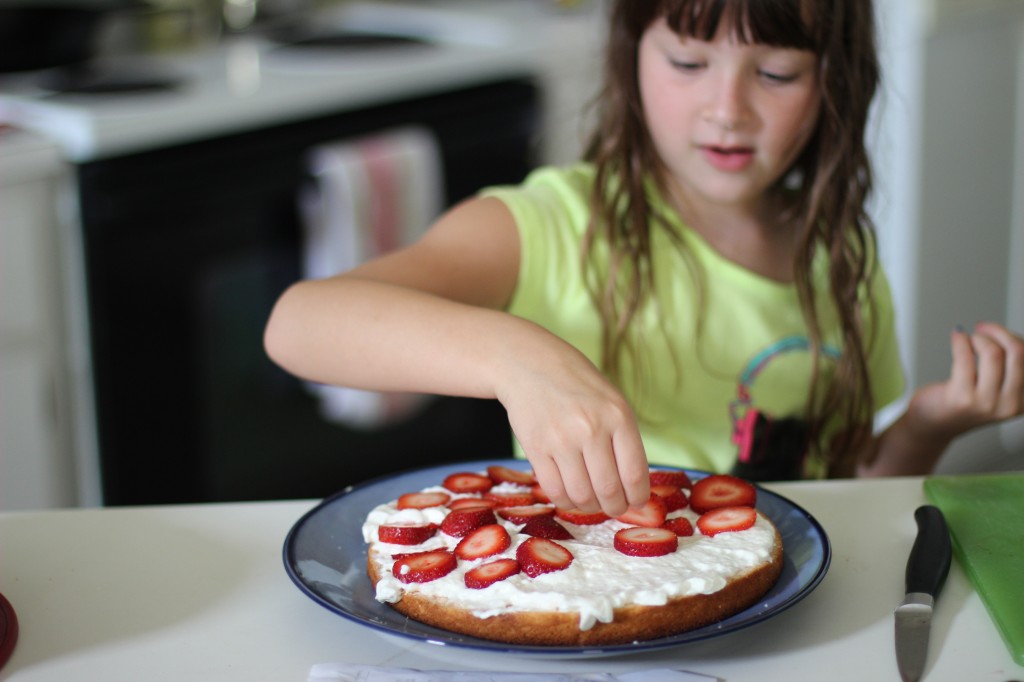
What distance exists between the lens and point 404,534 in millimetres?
834

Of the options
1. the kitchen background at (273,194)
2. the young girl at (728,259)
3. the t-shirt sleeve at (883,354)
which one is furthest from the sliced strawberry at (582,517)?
the kitchen background at (273,194)

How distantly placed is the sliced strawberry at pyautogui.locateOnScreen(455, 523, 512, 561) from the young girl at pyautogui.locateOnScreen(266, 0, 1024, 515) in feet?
1.03

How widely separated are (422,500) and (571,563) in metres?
0.15

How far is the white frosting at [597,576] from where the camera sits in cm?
75

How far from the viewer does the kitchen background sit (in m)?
2.04

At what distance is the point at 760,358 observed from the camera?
1.40 m

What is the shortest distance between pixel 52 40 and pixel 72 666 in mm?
1833

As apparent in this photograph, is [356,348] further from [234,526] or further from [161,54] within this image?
[161,54]

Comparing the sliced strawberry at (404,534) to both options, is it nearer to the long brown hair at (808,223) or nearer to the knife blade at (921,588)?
the knife blade at (921,588)

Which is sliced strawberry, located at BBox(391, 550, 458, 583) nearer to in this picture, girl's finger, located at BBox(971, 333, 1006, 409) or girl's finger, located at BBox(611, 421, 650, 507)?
girl's finger, located at BBox(611, 421, 650, 507)

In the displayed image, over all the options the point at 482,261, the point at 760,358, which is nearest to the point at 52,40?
the point at 482,261

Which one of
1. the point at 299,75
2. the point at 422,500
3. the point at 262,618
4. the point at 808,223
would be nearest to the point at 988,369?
the point at 808,223

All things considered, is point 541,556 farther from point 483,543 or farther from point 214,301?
point 214,301

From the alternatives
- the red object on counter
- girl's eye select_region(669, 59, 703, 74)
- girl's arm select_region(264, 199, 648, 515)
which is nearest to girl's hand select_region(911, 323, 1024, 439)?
girl's eye select_region(669, 59, 703, 74)
